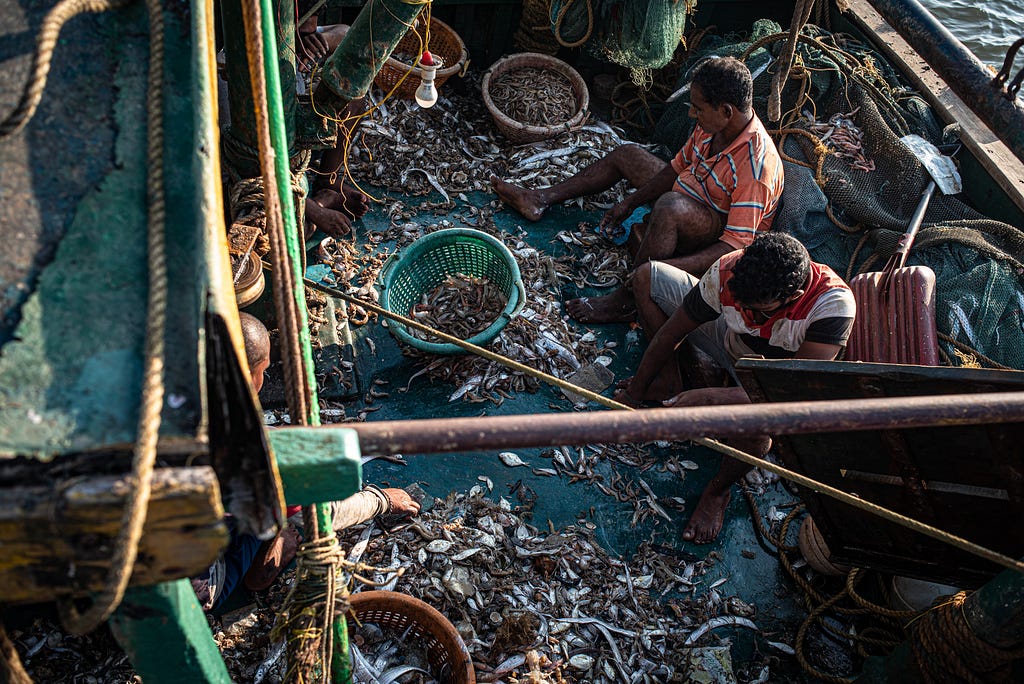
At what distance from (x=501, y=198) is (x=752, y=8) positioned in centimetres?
337

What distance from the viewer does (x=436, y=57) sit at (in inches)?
235

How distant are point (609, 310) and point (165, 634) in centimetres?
406

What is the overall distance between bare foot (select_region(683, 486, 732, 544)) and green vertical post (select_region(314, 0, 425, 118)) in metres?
3.04

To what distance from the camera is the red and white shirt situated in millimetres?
3688

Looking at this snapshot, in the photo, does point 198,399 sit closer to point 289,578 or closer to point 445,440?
point 445,440

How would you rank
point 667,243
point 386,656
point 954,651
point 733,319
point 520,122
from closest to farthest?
point 954,651 → point 386,656 → point 733,319 → point 667,243 → point 520,122

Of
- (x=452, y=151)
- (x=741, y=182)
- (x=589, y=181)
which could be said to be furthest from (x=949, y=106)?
(x=452, y=151)

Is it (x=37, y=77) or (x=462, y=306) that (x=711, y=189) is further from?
(x=37, y=77)

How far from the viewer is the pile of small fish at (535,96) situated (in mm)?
6297

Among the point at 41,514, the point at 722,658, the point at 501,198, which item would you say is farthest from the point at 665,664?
the point at 501,198

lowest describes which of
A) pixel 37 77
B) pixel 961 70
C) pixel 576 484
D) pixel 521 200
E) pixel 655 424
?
pixel 576 484

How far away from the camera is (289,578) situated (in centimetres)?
365

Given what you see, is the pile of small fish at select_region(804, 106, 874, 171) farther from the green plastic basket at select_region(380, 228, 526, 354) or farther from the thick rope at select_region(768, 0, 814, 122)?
the green plastic basket at select_region(380, 228, 526, 354)

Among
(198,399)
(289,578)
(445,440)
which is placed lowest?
(289,578)
